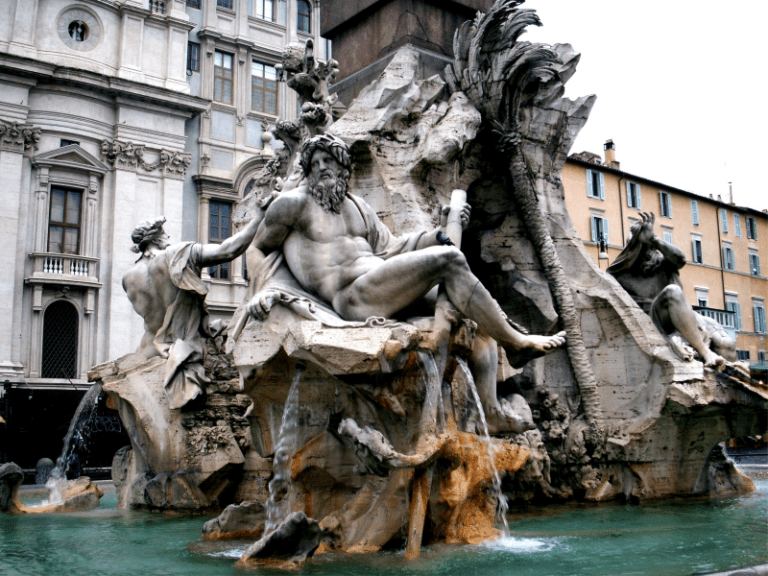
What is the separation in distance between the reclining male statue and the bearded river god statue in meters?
0.01

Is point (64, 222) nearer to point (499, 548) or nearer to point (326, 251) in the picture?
point (326, 251)

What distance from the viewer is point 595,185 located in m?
27.0

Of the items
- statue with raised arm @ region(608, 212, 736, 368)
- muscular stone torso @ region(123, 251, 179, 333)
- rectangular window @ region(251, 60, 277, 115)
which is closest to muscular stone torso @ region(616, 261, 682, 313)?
statue with raised arm @ region(608, 212, 736, 368)

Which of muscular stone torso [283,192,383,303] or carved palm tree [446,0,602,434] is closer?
muscular stone torso [283,192,383,303]

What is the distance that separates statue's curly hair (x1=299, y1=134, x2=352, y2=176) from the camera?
5.72 meters

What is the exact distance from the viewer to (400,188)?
7.34 meters

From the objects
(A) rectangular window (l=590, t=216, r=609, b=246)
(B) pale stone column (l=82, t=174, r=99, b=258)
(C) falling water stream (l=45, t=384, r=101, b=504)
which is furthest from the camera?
(A) rectangular window (l=590, t=216, r=609, b=246)

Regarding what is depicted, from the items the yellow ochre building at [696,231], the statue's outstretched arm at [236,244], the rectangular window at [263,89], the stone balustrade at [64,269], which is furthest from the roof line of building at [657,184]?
the statue's outstretched arm at [236,244]

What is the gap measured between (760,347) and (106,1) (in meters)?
27.2

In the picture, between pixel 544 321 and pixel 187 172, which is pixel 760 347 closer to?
pixel 187 172

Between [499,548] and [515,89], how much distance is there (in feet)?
16.6

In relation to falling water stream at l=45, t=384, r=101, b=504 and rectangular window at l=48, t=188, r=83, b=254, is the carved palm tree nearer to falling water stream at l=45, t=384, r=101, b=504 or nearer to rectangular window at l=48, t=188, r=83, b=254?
falling water stream at l=45, t=384, r=101, b=504

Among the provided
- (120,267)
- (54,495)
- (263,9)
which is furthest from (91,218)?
(54,495)

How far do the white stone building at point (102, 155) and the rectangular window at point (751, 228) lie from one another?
19936 mm
